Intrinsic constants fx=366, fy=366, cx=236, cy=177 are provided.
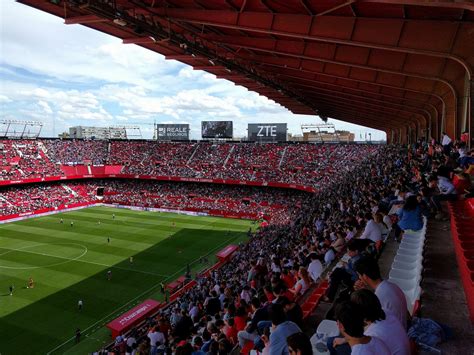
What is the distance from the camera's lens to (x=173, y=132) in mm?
78688

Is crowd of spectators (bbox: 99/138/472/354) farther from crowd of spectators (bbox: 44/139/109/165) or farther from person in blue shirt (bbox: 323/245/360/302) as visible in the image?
crowd of spectators (bbox: 44/139/109/165)

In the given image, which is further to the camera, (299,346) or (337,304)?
(337,304)

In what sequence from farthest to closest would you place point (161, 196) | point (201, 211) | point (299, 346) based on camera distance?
point (161, 196), point (201, 211), point (299, 346)

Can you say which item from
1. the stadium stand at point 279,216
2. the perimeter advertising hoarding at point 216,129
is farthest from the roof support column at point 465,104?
the perimeter advertising hoarding at point 216,129

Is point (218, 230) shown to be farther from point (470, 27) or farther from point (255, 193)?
point (470, 27)

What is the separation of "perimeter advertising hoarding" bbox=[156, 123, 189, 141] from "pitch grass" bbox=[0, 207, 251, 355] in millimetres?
30183

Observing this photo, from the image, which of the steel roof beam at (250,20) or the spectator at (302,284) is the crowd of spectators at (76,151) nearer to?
the steel roof beam at (250,20)

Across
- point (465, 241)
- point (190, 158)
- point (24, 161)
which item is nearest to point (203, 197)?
point (190, 158)

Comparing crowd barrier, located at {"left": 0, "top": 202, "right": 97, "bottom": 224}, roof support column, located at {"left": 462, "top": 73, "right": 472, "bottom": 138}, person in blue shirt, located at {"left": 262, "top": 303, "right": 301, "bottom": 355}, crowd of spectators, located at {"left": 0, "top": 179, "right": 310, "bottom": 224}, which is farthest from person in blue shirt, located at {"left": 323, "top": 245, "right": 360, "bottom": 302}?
crowd barrier, located at {"left": 0, "top": 202, "right": 97, "bottom": 224}

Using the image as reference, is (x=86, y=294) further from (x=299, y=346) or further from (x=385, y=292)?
(x=299, y=346)

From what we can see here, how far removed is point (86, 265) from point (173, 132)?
167 feet

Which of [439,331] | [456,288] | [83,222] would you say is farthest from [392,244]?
[83,222]

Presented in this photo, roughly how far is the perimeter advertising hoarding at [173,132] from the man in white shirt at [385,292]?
76.0m

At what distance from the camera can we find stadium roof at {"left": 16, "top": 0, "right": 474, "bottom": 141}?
1055cm
